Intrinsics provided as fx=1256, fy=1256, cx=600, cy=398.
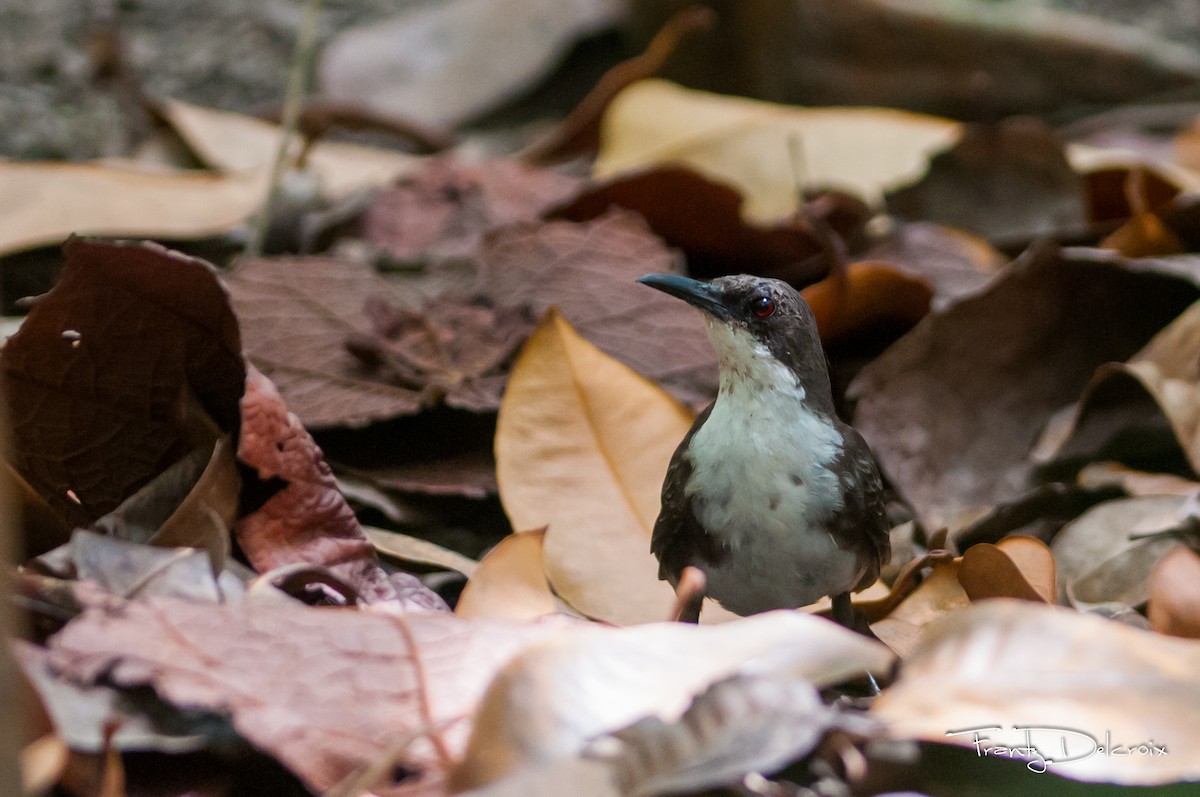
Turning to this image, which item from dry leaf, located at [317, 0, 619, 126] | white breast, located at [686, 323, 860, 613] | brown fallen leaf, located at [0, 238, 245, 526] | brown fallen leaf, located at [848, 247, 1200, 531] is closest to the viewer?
brown fallen leaf, located at [0, 238, 245, 526]

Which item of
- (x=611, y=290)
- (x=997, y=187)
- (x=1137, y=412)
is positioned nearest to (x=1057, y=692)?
(x=1137, y=412)

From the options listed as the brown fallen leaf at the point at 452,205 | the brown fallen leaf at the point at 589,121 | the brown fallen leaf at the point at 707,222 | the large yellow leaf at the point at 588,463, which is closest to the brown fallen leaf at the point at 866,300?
the brown fallen leaf at the point at 707,222

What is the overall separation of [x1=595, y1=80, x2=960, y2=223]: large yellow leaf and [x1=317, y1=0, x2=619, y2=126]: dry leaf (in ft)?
4.99

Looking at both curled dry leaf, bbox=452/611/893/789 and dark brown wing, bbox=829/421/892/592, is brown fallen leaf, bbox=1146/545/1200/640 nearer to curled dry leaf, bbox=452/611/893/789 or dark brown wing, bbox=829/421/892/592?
dark brown wing, bbox=829/421/892/592

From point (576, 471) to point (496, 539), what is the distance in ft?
0.97

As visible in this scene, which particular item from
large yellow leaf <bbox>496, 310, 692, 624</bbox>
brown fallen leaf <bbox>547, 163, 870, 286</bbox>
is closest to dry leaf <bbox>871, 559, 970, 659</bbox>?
large yellow leaf <bbox>496, 310, 692, 624</bbox>

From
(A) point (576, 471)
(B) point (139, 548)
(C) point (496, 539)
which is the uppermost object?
(B) point (139, 548)

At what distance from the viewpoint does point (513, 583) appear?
227 cm

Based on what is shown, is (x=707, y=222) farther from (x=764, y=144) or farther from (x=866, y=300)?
(x=764, y=144)

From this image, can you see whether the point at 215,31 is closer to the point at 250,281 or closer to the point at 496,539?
the point at 250,281

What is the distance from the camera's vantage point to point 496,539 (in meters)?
2.91

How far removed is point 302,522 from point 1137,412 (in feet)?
6.88

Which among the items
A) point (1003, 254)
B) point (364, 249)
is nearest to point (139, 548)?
point (364, 249)

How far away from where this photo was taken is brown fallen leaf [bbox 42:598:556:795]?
1676 mm
